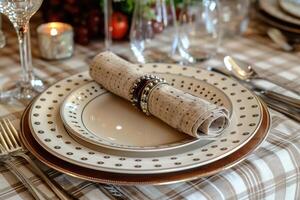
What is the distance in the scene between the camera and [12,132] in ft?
2.15

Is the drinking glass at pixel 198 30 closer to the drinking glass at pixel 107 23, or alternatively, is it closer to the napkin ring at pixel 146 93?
the drinking glass at pixel 107 23

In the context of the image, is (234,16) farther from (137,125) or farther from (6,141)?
(6,141)

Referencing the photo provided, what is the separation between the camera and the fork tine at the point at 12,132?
0.63 meters

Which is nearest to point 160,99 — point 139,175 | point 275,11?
point 139,175

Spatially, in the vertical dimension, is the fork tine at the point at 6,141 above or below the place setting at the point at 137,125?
below

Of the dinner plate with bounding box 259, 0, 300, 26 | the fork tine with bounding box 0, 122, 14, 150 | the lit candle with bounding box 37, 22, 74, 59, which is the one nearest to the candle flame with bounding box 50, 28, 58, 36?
the lit candle with bounding box 37, 22, 74, 59

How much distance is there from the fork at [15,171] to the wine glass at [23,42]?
165 millimetres

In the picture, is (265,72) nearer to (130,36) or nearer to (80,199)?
(130,36)

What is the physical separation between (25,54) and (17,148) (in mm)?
213

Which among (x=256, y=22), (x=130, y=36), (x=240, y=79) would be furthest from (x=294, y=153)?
(x=256, y=22)

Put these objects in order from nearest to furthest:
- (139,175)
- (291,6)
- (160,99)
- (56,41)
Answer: (139,175)
(160,99)
(56,41)
(291,6)

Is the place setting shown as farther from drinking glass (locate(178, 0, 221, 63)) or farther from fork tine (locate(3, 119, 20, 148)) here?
drinking glass (locate(178, 0, 221, 63))

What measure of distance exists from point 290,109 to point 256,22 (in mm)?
443

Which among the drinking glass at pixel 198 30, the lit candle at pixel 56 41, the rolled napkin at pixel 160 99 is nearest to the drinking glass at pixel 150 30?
the drinking glass at pixel 198 30
